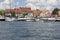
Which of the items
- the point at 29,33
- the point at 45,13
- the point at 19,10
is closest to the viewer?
the point at 29,33

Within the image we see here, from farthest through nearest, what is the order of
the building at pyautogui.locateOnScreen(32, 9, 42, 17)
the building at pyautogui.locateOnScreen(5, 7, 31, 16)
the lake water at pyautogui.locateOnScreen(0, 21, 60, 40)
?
the building at pyautogui.locateOnScreen(32, 9, 42, 17)
the building at pyautogui.locateOnScreen(5, 7, 31, 16)
the lake water at pyautogui.locateOnScreen(0, 21, 60, 40)

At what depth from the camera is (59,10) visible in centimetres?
11631

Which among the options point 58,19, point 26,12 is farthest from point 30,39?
point 26,12

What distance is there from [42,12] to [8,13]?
46.1 ft

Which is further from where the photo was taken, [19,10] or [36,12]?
[19,10]

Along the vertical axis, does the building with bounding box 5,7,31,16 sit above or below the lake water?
below

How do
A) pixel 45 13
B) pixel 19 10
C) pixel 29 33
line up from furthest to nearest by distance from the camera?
pixel 19 10 → pixel 45 13 → pixel 29 33

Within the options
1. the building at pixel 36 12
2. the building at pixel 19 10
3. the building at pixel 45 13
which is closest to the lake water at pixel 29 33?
the building at pixel 45 13

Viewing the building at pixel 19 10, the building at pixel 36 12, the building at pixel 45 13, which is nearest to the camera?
the building at pixel 45 13

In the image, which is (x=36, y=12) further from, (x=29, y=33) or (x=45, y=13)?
(x=29, y=33)

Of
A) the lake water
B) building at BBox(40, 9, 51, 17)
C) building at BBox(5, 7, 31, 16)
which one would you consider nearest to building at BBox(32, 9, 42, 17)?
building at BBox(40, 9, 51, 17)

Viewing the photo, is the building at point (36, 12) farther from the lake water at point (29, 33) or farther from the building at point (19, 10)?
the lake water at point (29, 33)

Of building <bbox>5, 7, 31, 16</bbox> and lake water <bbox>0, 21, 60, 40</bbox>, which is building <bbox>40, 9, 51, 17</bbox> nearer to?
building <bbox>5, 7, 31, 16</bbox>

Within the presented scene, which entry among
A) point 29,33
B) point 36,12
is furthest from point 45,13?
point 29,33
